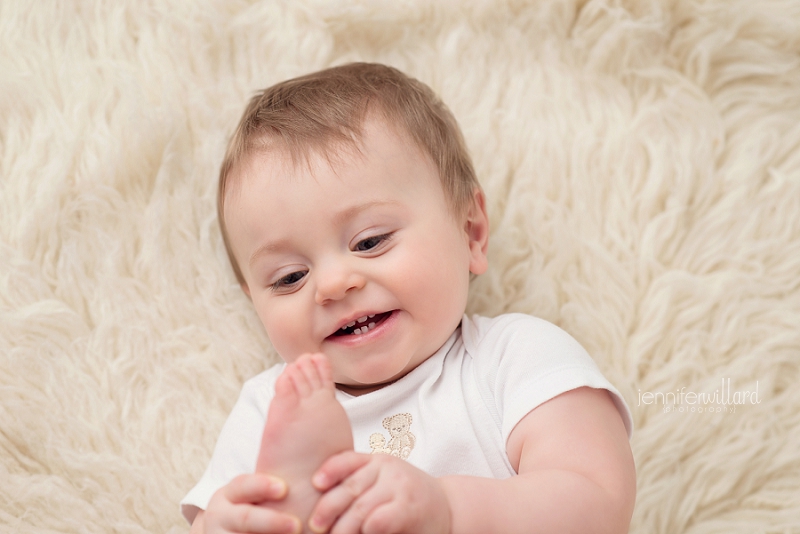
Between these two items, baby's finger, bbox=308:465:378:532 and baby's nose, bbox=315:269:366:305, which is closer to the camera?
baby's finger, bbox=308:465:378:532

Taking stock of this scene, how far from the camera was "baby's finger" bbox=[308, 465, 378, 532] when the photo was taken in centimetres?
81

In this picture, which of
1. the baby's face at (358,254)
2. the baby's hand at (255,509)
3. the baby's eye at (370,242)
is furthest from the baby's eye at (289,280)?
the baby's hand at (255,509)

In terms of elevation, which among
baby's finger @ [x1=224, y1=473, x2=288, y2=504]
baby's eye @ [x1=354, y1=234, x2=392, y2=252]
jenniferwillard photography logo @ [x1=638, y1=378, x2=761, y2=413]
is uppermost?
baby's eye @ [x1=354, y1=234, x2=392, y2=252]

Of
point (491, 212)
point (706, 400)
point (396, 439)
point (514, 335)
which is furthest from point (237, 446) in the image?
point (706, 400)

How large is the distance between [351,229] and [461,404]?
1.03ft

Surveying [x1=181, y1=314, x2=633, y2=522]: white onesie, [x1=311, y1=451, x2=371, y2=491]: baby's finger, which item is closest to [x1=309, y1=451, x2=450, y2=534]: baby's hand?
[x1=311, y1=451, x2=371, y2=491]: baby's finger

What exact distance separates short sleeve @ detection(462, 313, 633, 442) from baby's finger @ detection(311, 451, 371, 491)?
30 centimetres

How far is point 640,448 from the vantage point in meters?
1.25

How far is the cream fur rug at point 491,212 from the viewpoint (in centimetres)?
126

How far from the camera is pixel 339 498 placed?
2.67ft

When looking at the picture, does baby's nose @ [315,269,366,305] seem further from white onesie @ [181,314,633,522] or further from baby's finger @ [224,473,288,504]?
baby's finger @ [224,473,288,504]

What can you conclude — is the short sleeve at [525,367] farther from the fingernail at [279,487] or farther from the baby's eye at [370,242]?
the fingernail at [279,487]

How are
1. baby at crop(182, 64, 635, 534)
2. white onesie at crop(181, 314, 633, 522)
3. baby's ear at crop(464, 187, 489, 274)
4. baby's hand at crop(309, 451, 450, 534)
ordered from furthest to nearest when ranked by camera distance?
baby's ear at crop(464, 187, 489, 274) → white onesie at crop(181, 314, 633, 522) → baby at crop(182, 64, 635, 534) → baby's hand at crop(309, 451, 450, 534)

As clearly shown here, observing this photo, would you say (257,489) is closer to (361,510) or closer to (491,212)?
(361,510)
